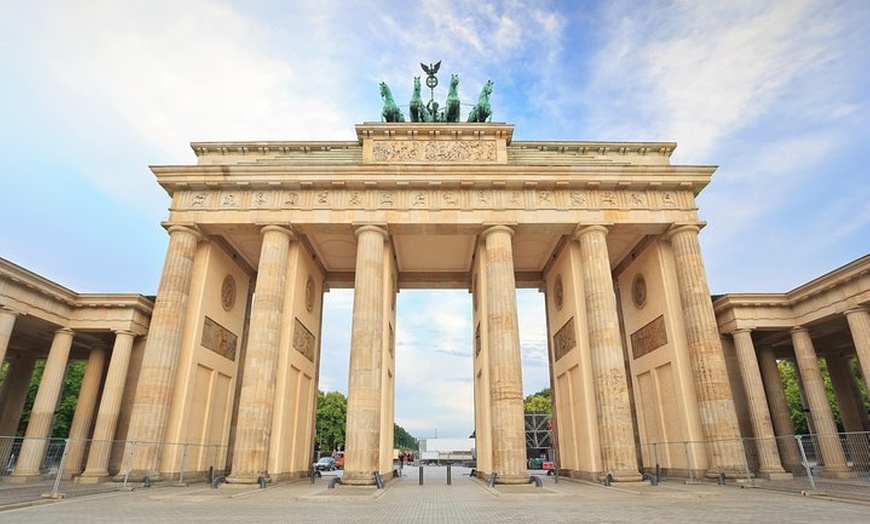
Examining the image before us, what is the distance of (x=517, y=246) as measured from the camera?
2477 cm

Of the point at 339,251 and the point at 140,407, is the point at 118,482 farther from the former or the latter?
the point at 339,251

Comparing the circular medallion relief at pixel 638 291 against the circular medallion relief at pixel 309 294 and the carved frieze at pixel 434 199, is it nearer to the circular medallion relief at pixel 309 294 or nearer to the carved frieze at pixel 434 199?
the carved frieze at pixel 434 199

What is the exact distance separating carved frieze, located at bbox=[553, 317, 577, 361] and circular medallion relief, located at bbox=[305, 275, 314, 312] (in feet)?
43.9

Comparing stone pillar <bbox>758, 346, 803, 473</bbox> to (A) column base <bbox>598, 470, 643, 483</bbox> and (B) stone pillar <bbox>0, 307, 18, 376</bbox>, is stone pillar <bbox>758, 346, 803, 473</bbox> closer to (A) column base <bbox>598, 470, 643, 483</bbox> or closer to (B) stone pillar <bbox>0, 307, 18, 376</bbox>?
(A) column base <bbox>598, 470, 643, 483</bbox>

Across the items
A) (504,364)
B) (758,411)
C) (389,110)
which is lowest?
(758,411)

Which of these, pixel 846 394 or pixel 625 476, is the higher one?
pixel 846 394

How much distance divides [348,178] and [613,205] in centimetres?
1214

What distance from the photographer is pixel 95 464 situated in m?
18.2

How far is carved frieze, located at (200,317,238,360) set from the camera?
2144 centimetres

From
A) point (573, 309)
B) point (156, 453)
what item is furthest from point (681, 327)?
point (156, 453)

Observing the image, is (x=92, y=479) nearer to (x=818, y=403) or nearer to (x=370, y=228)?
(x=370, y=228)

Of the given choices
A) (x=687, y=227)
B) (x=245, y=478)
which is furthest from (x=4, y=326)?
(x=687, y=227)

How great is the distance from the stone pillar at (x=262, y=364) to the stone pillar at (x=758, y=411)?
738 inches

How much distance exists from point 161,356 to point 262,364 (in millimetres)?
4033
